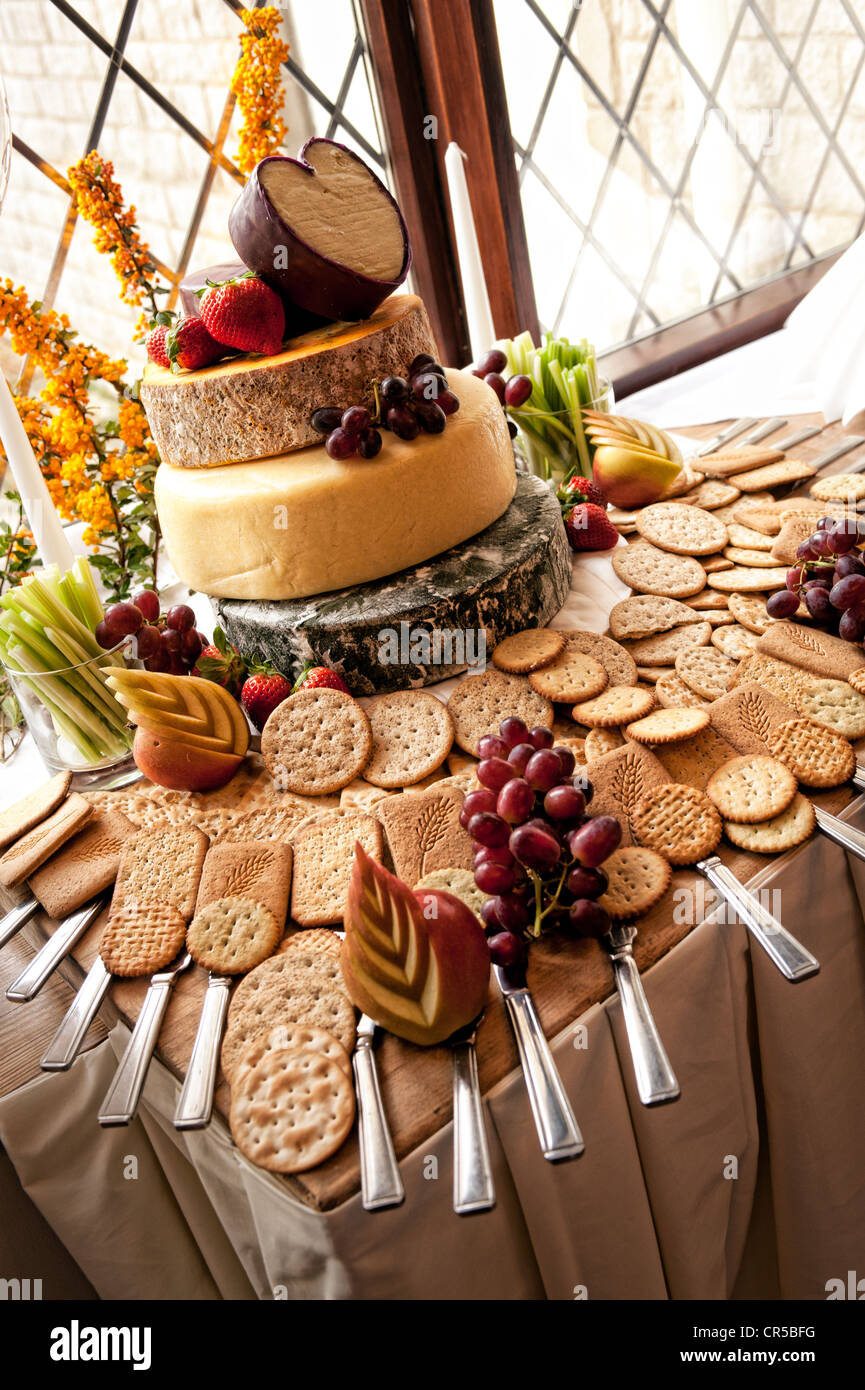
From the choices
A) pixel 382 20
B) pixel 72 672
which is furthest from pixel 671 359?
pixel 72 672

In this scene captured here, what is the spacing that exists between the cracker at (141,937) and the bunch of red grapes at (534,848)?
321 millimetres

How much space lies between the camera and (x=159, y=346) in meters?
1.26

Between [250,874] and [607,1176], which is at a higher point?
[250,874]

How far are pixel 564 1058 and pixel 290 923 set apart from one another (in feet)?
1.05

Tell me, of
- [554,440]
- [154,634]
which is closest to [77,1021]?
→ [154,634]

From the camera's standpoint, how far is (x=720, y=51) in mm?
2383

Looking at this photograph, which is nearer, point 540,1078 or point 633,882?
point 540,1078

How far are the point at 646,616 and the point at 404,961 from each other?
700 millimetres

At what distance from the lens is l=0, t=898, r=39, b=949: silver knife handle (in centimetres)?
103

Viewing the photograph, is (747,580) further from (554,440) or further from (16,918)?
(16,918)

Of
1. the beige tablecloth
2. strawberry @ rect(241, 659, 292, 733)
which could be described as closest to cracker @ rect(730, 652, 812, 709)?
the beige tablecloth

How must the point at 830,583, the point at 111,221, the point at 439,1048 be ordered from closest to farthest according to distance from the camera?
1. the point at 439,1048
2. the point at 830,583
3. the point at 111,221

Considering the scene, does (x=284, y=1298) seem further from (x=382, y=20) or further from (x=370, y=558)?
(x=382, y=20)

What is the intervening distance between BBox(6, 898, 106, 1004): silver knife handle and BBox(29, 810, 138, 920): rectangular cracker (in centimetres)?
1
